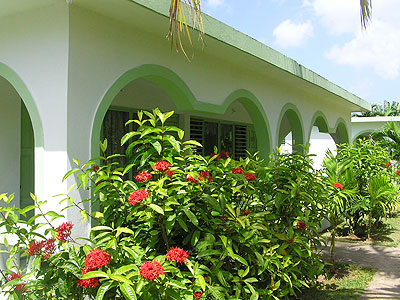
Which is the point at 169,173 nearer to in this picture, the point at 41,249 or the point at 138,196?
the point at 138,196

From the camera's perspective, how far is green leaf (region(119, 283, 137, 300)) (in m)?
2.45

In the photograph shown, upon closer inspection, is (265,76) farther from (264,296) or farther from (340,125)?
(340,125)

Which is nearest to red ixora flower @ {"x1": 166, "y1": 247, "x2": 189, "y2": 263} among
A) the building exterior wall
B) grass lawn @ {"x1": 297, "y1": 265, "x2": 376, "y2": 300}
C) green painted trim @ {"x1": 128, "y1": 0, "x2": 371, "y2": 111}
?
the building exterior wall

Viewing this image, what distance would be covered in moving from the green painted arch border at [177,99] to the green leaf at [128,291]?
6.03 feet

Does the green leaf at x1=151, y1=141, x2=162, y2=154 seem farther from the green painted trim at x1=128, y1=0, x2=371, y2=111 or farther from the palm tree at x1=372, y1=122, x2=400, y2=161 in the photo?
the palm tree at x1=372, y1=122, x2=400, y2=161

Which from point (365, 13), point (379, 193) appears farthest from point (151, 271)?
point (379, 193)

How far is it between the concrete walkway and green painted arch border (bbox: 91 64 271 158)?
239cm

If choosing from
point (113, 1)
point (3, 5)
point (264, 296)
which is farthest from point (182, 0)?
point (264, 296)

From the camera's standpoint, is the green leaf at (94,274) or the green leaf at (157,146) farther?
the green leaf at (157,146)

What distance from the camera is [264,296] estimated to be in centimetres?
389

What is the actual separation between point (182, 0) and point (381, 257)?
609 centimetres

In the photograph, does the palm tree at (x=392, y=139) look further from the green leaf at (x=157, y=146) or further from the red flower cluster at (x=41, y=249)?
the red flower cluster at (x=41, y=249)

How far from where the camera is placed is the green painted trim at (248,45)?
13.3ft

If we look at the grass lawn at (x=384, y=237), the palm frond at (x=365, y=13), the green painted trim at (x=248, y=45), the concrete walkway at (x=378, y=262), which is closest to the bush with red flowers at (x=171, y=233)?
the green painted trim at (x=248, y=45)
